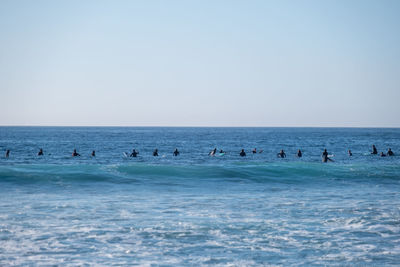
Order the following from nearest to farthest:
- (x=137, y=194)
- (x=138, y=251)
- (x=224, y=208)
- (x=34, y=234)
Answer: (x=138, y=251) → (x=34, y=234) → (x=224, y=208) → (x=137, y=194)

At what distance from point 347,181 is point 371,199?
807 centimetres

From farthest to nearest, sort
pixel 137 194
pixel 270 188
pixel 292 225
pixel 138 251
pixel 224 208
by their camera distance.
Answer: pixel 270 188 → pixel 137 194 → pixel 224 208 → pixel 292 225 → pixel 138 251

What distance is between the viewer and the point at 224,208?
17.0 metres

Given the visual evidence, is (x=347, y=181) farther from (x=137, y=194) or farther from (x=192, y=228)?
(x=192, y=228)

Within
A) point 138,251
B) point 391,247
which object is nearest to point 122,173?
point 138,251

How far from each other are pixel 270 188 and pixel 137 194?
309 inches

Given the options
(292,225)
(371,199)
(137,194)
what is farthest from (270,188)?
(292,225)

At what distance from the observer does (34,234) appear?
494 inches

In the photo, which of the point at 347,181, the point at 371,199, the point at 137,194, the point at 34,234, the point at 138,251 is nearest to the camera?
the point at 138,251

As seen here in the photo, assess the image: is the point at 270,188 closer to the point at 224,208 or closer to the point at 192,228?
the point at 224,208

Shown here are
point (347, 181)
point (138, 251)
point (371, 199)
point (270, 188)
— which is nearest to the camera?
point (138, 251)

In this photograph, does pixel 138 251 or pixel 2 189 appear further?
pixel 2 189

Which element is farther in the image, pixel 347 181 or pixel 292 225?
pixel 347 181

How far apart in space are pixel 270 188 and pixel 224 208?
7.30 m
